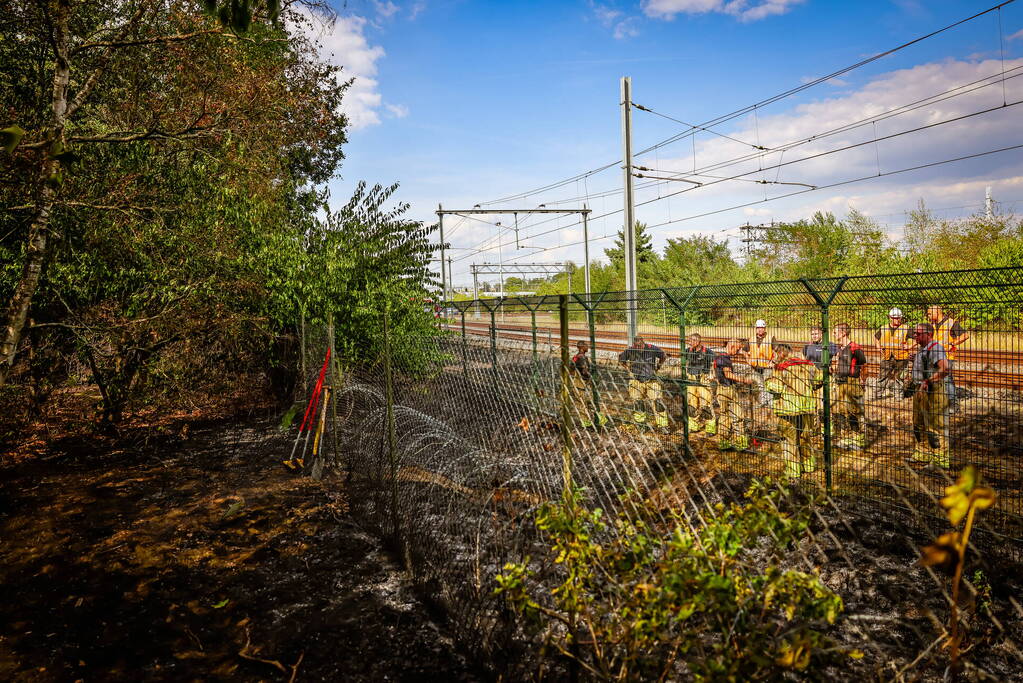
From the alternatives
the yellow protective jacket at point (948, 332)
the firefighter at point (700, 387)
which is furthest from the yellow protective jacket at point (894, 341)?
the firefighter at point (700, 387)

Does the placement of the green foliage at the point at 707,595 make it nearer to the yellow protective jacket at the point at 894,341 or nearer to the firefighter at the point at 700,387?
the yellow protective jacket at the point at 894,341

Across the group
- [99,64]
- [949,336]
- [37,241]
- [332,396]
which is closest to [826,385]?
[949,336]

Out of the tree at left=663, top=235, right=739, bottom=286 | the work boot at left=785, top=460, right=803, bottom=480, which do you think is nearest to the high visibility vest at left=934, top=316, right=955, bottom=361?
the work boot at left=785, top=460, right=803, bottom=480

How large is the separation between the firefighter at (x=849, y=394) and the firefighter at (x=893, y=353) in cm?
19

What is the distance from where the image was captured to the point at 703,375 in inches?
278

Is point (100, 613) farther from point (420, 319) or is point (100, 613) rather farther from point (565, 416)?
point (420, 319)

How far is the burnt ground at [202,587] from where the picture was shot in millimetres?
3830

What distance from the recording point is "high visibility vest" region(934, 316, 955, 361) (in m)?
4.88

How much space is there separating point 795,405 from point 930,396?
3.75 feet

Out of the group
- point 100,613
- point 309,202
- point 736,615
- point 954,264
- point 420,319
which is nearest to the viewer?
point 736,615

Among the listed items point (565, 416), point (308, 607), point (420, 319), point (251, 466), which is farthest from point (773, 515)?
point (420, 319)

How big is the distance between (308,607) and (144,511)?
11.2ft

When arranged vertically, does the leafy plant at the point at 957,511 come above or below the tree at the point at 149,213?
below

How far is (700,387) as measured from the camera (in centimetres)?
693
